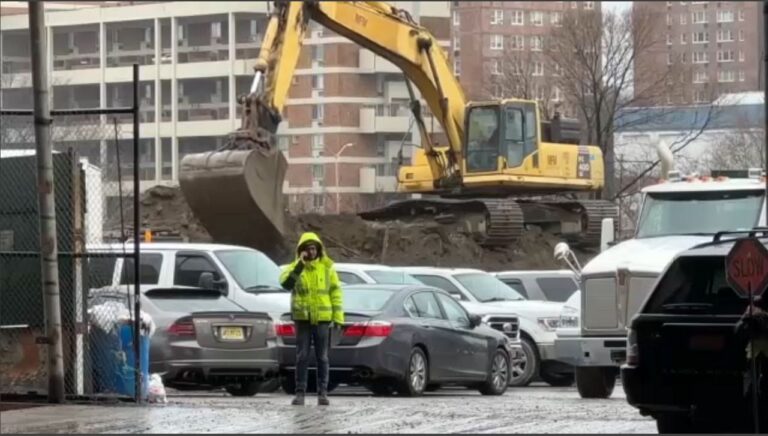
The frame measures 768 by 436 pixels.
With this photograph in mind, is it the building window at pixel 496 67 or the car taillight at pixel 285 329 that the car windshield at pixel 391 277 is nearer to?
the car taillight at pixel 285 329

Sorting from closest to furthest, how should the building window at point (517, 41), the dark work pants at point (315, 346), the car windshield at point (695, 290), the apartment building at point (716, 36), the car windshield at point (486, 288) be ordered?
1. the car windshield at point (695, 290)
2. the dark work pants at point (315, 346)
3. the car windshield at point (486, 288)
4. the building window at point (517, 41)
5. the apartment building at point (716, 36)

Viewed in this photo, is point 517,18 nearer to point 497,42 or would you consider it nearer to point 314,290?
point 497,42

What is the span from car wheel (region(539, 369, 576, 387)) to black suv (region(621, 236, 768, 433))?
10653mm

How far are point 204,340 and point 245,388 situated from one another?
1.09m

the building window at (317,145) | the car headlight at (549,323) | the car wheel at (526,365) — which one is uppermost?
the building window at (317,145)

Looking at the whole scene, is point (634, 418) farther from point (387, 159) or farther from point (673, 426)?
point (387, 159)

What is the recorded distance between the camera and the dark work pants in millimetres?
15359

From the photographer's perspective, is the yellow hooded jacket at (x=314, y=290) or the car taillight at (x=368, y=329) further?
the car taillight at (x=368, y=329)

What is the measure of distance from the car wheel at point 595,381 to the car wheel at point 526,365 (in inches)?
144

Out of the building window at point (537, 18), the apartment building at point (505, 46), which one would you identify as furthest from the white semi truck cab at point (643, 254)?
the building window at point (537, 18)

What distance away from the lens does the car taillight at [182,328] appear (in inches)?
677

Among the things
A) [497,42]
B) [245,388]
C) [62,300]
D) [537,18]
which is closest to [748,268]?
[62,300]

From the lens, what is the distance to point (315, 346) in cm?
1557

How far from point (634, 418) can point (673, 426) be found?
197 cm
